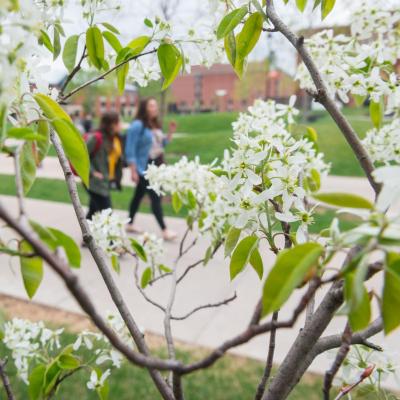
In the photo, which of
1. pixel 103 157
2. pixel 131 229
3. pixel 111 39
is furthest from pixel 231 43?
pixel 131 229

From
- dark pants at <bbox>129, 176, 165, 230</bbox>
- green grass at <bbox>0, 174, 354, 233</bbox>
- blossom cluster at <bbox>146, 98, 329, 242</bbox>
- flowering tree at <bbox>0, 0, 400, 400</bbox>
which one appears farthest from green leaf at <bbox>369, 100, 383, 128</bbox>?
green grass at <bbox>0, 174, 354, 233</bbox>

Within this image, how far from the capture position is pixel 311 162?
132 centimetres

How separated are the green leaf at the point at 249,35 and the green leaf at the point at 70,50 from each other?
0.37 metres

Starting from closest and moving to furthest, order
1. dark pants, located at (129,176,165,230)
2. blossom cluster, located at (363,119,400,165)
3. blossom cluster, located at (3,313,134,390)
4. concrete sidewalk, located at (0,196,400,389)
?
blossom cluster, located at (3,313,134,390)
blossom cluster, located at (363,119,400,165)
concrete sidewalk, located at (0,196,400,389)
dark pants, located at (129,176,165,230)

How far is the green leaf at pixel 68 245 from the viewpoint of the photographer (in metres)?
0.56

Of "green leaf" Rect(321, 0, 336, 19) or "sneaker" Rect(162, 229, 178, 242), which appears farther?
"sneaker" Rect(162, 229, 178, 242)

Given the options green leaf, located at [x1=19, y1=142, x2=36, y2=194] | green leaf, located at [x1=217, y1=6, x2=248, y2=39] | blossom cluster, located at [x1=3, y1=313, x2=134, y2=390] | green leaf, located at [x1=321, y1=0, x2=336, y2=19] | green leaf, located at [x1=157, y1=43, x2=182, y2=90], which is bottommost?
blossom cluster, located at [x1=3, y1=313, x2=134, y2=390]

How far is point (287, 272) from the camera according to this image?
0.42 m

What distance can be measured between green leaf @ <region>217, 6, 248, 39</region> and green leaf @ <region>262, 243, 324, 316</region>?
54 centimetres

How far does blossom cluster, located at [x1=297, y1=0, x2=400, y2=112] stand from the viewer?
3.45ft

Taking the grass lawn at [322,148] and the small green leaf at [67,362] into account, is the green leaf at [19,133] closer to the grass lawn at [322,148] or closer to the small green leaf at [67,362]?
the small green leaf at [67,362]

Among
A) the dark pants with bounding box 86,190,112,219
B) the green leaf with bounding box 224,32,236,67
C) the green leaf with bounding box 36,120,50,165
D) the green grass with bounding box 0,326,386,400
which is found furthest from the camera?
the dark pants with bounding box 86,190,112,219

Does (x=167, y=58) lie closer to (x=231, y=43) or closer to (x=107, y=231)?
(x=231, y=43)

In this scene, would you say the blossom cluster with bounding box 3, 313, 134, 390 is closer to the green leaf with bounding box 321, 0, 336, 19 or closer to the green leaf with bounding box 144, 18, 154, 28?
the green leaf with bounding box 144, 18, 154, 28
